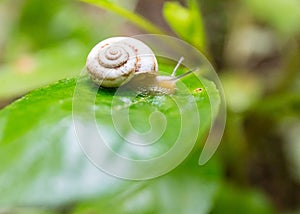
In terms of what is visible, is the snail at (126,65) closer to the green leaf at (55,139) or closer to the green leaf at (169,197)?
the green leaf at (55,139)

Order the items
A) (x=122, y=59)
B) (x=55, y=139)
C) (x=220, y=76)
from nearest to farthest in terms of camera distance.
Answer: (x=55, y=139)
(x=122, y=59)
(x=220, y=76)

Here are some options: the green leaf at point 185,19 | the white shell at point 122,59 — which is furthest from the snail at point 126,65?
the green leaf at point 185,19

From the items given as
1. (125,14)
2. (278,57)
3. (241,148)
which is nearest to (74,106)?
(125,14)

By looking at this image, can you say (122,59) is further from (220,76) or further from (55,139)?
(220,76)

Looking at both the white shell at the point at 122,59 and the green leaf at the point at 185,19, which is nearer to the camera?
the white shell at the point at 122,59

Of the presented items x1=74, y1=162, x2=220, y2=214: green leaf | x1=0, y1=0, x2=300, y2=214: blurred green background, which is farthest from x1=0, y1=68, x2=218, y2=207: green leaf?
x1=74, y1=162, x2=220, y2=214: green leaf

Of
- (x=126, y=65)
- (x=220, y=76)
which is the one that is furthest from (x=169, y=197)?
(x=220, y=76)

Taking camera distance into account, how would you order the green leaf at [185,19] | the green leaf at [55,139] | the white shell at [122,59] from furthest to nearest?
the green leaf at [185,19] → the white shell at [122,59] → the green leaf at [55,139]
